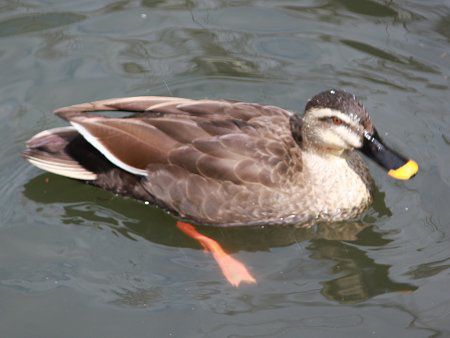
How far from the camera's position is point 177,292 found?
6141 millimetres

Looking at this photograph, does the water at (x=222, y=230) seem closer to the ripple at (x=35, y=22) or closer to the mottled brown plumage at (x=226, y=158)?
the ripple at (x=35, y=22)

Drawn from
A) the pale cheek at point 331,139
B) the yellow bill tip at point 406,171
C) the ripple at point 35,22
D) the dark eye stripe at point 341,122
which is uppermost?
the ripple at point 35,22

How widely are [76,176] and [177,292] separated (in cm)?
133

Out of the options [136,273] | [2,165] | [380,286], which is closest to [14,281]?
[136,273]

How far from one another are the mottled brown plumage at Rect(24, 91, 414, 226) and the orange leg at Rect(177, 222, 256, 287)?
0.33 feet

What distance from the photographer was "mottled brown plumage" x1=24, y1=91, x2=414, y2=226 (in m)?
6.43

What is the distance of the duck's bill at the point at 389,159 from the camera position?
20.3ft

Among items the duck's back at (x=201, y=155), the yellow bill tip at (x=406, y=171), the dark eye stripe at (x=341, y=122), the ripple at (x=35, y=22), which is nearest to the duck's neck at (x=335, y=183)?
the duck's back at (x=201, y=155)

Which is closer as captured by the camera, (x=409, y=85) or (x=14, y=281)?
(x=14, y=281)

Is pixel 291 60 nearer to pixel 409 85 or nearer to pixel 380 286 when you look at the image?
pixel 409 85

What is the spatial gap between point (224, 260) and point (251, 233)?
1.35 feet

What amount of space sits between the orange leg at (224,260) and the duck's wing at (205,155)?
0.12m

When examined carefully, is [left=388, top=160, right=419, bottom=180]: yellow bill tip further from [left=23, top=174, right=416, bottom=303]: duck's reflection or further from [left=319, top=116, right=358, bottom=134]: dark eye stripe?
[left=23, top=174, right=416, bottom=303]: duck's reflection

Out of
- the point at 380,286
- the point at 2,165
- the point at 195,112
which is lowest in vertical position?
the point at 380,286
